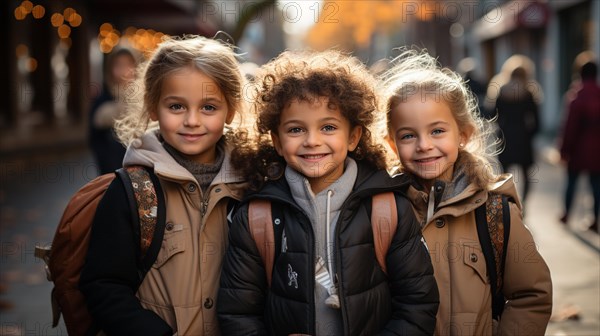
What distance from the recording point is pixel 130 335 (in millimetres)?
2270

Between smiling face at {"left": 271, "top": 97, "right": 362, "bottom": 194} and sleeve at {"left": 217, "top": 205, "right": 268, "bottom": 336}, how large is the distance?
28 centimetres

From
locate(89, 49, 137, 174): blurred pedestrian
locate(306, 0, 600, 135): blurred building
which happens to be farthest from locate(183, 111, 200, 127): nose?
locate(306, 0, 600, 135): blurred building

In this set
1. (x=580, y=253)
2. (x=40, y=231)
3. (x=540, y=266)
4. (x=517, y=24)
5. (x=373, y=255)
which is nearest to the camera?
(x=373, y=255)

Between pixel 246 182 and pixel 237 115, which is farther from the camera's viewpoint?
pixel 237 115

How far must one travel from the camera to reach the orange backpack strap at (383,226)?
226 centimetres

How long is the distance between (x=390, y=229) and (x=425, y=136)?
45cm

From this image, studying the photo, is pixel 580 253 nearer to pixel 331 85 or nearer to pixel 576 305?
pixel 576 305

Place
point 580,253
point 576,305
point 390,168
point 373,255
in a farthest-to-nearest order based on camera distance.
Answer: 1. point 580,253
2. point 576,305
3. point 390,168
4. point 373,255

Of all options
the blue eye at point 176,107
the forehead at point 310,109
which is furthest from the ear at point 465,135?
the blue eye at point 176,107

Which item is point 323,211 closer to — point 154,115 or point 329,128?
point 329,128

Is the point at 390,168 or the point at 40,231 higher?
the point at 390,168

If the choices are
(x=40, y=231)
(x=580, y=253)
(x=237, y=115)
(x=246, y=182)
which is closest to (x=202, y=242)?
(x=246, y=182)

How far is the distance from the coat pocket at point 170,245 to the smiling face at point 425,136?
0.86m

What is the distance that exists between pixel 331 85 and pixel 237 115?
0.51 m
